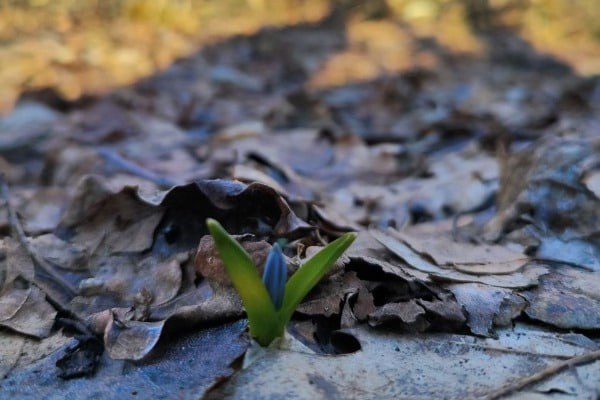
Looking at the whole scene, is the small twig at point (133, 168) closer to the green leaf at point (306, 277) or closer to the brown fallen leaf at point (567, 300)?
the green leaf at point (306, 277)

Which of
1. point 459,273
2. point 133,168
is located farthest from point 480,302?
point 133,168

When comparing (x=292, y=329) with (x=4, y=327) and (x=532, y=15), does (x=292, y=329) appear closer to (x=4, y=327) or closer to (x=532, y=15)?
(x=4, y=327)

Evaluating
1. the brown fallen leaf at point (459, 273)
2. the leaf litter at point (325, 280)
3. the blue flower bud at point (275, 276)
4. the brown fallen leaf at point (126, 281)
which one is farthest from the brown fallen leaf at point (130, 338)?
the brown fallen leaf at point (459, 273)

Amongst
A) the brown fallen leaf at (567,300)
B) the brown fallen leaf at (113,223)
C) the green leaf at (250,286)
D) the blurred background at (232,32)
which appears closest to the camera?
the green leaf at (250,286)

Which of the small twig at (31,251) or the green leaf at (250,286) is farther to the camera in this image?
the small twig at (31,251)

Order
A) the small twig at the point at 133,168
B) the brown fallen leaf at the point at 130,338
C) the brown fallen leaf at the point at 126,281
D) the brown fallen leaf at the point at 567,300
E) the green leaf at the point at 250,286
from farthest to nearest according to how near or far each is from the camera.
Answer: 1. the small twig at the point at 133,168
2. the brown fallen leaf at the point at 126,281
3. the brown fallen leaf at the point at 567,300
4. the brown fallen leaf at the point at 130,338
5. the green leaf at the point at 250,286

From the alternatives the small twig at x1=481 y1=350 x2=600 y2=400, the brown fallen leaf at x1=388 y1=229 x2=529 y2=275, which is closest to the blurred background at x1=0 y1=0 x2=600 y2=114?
the brown fallen leaf at x1=388 y1=229 x2=529 y2=275
